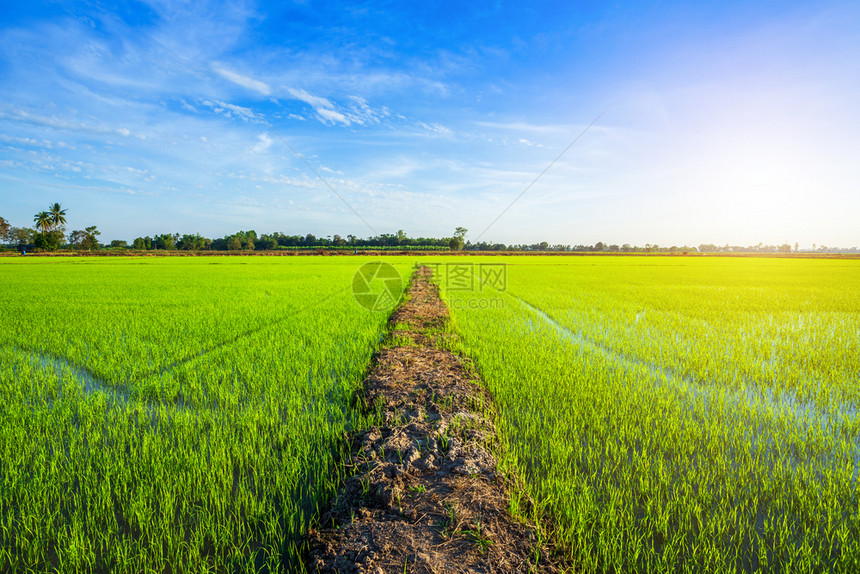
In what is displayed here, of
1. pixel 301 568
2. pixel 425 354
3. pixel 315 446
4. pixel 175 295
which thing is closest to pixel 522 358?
pixel 425 354

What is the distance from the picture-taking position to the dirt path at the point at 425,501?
1.75 metres

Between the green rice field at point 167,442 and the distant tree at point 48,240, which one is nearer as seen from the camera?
the green rice field at point 167,442

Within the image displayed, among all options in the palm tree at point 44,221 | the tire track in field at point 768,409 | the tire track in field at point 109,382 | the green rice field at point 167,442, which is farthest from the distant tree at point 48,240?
the tire track in field at point 768,409

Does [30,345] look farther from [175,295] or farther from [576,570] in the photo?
[576,570]

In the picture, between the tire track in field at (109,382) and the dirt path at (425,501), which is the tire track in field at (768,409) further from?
the tire track in field at (109,382)

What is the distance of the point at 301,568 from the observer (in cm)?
182

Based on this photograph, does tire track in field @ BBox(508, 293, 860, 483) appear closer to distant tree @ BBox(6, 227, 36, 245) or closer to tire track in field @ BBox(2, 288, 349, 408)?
tire track in field @ BBox(2, 288, 349, 408)

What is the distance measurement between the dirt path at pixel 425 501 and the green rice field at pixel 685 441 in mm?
270

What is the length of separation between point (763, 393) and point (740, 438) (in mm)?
1575

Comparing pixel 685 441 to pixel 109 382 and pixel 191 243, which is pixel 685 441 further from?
pixel 191 243

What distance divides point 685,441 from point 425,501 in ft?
7.46

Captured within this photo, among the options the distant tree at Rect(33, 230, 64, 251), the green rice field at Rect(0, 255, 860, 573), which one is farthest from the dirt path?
the distant tree at Rect(33, 230, 64, 251)

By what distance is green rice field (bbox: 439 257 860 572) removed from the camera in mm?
1963

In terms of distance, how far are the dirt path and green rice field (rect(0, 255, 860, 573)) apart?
0.59ft
